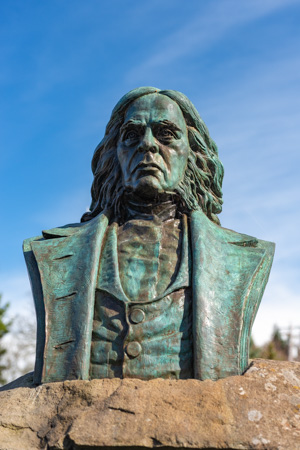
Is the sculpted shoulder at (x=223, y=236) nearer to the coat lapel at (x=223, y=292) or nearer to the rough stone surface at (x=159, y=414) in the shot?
the coat lapel at (x=223, y=292)

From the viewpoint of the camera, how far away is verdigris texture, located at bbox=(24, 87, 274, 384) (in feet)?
12.2

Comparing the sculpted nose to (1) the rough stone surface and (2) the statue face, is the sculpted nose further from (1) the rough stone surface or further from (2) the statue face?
(1) the rough stone surface

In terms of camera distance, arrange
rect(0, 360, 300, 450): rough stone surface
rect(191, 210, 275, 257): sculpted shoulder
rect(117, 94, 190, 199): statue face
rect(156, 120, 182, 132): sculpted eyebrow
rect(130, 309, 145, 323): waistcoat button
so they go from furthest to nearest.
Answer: rect(156, 120, 182, 132): sculpted eyebrow < rect(117, 94, 190, 199): statue face < rect(191, 210, 275, 257): sculpted shoulder < rect(130, 309, 145, 323): waistcoat button < rect(0, 360, 300, 450): rough stone surface

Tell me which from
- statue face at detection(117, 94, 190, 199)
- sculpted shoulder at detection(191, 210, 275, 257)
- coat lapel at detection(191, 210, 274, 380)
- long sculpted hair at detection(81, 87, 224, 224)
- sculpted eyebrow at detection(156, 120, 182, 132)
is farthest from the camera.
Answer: long sculpted hair at detection(81, 87, 224, 224)

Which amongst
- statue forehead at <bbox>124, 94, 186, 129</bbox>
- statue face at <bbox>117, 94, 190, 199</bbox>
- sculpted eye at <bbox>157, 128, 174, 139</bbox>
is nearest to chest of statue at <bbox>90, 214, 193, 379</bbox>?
statue face at <bbox>117, 94, 190, 199</bbox>

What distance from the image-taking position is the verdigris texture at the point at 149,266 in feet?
12.2

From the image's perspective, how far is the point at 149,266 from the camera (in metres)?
4.12

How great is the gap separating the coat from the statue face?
31cm

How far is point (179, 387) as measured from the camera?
347cm

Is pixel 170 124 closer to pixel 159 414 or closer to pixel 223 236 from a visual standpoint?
pixel 223 236

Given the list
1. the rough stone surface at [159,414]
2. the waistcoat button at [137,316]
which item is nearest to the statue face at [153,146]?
the waistcoat button at [137,316]

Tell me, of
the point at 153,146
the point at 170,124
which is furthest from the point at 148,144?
the point at 170,124

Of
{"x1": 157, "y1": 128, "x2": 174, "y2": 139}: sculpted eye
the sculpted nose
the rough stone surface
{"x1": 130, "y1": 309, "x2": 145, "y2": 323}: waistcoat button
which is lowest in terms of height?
the rough stone surface

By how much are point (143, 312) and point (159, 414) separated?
0.68m
